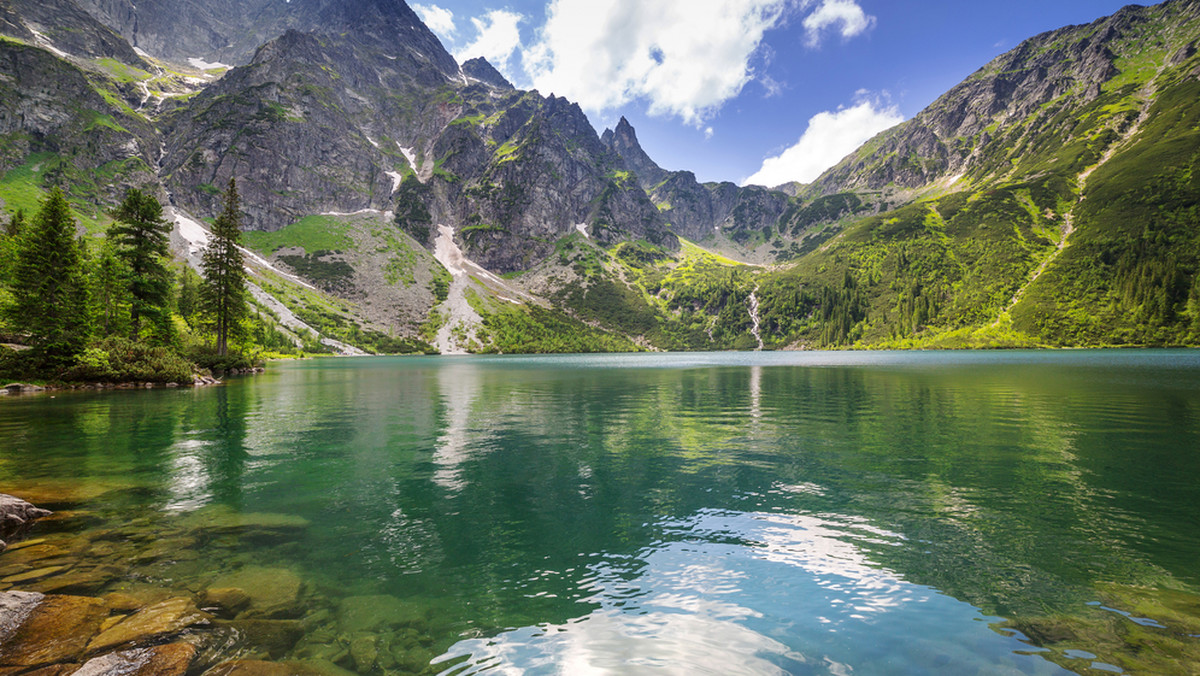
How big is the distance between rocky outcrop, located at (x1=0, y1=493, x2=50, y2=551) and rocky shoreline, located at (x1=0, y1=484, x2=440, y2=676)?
50 mm

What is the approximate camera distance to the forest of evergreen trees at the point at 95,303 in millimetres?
48688

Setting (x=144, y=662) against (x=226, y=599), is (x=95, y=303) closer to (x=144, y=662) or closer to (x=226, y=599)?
(x=226, y=599)

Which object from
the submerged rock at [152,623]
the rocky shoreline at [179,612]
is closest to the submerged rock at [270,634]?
the rocky shoreline at [179,612]

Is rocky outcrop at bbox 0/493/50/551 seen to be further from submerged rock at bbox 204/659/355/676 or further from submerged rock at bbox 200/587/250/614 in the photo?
submerged rock at bbox 204/659/355/676

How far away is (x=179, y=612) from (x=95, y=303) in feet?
246

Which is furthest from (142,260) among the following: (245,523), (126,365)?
(245,523)

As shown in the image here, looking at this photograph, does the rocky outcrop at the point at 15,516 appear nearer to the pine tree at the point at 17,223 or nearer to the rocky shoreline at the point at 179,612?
the rocky shoreline at the point at 179,612

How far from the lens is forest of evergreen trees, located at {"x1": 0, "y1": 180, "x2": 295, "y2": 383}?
48.7 m

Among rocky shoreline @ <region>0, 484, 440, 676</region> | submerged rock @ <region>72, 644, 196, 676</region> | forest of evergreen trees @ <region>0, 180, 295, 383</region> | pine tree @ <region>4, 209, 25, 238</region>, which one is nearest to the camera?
submerged rock @ <region>72, 644, 196, 676</region>

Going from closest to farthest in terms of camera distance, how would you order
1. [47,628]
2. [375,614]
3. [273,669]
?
[273,669]
[47,628]
[375,614]

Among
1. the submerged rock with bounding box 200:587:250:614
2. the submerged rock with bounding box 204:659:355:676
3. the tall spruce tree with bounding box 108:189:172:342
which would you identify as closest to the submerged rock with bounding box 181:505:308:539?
the submerged rock with bounding box 200:587:250:614

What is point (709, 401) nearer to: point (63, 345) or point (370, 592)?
point (370, 592)

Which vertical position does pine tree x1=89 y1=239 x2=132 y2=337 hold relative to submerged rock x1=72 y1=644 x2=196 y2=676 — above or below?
above

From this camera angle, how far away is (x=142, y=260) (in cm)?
6181
